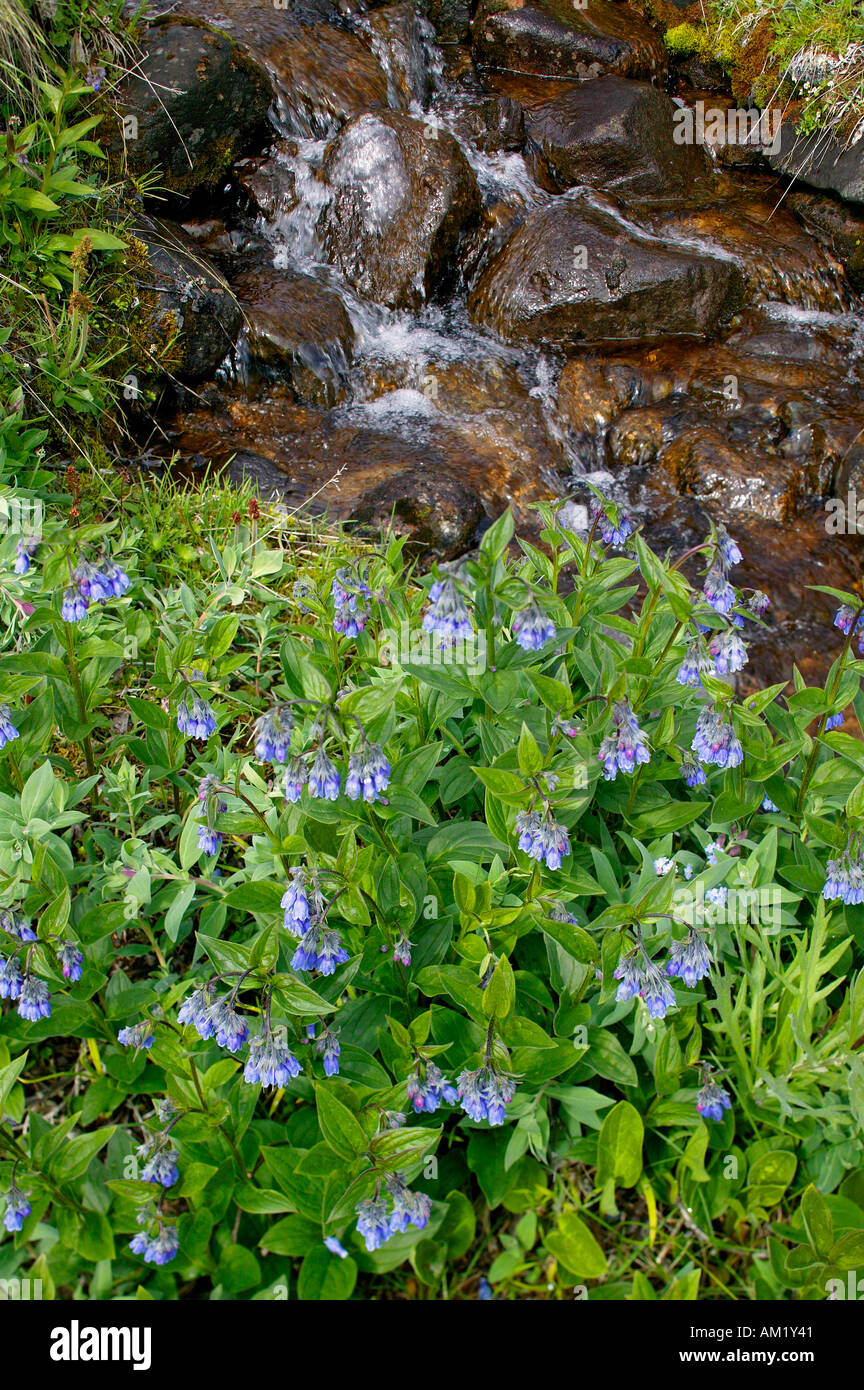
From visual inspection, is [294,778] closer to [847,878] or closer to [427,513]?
[847,878]

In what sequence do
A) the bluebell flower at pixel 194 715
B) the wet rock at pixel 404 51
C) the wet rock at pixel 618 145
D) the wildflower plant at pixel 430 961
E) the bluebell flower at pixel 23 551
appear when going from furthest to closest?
1. the wet rock at pixel 404 51
2. the wet rock at pixel 618 145
3. the bluebell flower at pixel 23 551
4. the bluebell flower at pixel 194 715
5. the wildflower plant at pixel 430 961

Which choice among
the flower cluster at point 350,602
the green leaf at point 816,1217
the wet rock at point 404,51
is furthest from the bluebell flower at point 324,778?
the wet rock at point 404,51

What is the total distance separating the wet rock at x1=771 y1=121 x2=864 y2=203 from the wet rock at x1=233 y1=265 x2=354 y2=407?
4603 mm

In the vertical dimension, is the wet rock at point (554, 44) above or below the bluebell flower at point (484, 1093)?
above

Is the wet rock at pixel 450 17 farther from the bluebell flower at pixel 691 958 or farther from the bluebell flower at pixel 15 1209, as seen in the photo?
the bluebell flower at pixel 15 1209

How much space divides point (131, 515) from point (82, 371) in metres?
0.78

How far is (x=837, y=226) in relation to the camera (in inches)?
301

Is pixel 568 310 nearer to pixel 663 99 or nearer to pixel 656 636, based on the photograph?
pixel 663 99

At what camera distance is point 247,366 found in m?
5.78

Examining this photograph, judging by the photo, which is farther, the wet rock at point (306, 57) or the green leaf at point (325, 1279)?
the wet rock at point (306, 57)

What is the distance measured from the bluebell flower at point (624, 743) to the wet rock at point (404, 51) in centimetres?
801

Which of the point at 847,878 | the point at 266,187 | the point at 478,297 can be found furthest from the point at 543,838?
the point at 266,187

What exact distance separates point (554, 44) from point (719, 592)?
9.17m

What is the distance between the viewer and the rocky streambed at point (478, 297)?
17.7 feet
